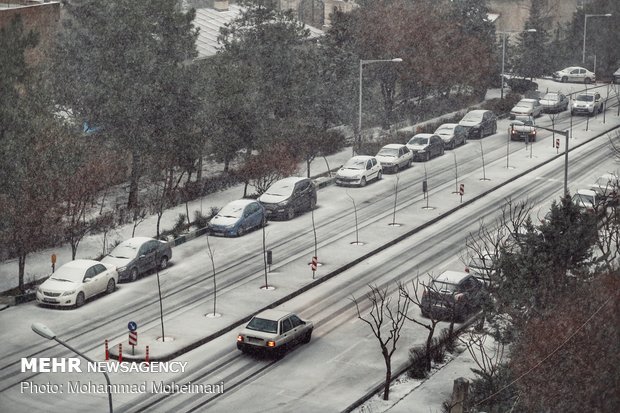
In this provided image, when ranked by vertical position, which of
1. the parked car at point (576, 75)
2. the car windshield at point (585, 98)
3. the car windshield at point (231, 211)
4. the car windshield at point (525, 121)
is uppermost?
the car windshield at point (231, 211)

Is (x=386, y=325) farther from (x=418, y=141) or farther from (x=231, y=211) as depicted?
(x=418, y=141)

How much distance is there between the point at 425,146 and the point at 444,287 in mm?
30867

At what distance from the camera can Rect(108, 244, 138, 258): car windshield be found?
1948 inches

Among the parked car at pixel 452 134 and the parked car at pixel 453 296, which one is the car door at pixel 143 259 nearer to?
the parked car at pixel 453 296

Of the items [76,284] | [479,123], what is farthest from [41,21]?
[479,123]

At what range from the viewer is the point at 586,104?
90.4 meters

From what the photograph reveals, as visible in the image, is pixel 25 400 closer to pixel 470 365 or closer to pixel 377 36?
pixel 470 365

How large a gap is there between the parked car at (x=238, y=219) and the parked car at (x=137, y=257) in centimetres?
531

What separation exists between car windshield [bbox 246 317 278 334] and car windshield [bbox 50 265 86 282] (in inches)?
340

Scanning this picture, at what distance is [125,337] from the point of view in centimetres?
4216

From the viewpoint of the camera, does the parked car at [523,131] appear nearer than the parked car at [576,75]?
Yes

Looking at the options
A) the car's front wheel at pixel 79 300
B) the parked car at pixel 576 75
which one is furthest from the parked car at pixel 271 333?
the parked car at pixel 576 75

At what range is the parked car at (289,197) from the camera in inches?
2345

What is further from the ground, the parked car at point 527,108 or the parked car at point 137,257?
the parked car at point 137,257
